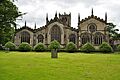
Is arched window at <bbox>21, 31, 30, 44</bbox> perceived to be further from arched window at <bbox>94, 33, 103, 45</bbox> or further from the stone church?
arched window at <bbox>94, 33, 103, 45</bbox>

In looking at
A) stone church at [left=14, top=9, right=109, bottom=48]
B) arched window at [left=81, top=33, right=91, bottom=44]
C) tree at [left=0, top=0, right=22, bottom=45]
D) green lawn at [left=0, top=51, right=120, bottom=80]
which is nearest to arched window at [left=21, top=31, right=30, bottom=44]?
stone church at [left=14, top=9, right=109, bottom=48]

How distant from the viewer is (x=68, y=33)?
3093 inches

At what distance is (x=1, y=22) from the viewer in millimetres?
24547

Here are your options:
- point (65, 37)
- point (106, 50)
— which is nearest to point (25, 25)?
point (65, 37)

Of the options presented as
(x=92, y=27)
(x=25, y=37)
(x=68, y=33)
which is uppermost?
(x=92, y=27)

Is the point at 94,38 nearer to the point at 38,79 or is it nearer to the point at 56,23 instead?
the point at 56,23

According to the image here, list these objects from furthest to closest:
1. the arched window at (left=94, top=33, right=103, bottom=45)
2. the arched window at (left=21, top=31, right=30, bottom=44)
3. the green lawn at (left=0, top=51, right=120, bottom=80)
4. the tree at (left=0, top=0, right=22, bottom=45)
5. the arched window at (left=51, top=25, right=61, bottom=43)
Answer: the arched window at (left=21, top=31, right=30, bottom=44) → the arched window at (left=51, top=25, right=61, bottom=43) → the arched window at (left=94, top=33, right=103, bottom=45) → the tree at (left=0, top=0, right=22, bottom=45) → the green lawn at (left=0, top=51, right=120, bottom=80)

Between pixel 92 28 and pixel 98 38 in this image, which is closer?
pixel 98 38

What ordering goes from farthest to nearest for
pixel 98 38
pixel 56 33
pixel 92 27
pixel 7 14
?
pixel 56 33 → pixel 92 27 → pixel 98 38 → pixel 7 14

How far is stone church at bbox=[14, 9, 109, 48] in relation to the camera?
7706cm

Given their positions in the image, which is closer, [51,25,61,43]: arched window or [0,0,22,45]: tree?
[0,0,22,45]: tree

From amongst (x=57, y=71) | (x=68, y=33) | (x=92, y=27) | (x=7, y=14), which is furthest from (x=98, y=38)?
(x=57, y=71)

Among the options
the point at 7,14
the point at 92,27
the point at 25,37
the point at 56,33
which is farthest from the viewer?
the point at 25,37

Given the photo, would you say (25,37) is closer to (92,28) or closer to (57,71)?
(92,28)
